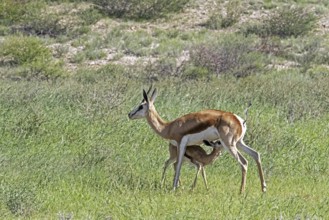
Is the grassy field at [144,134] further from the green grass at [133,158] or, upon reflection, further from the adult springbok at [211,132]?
the adult springbok at [211,132]

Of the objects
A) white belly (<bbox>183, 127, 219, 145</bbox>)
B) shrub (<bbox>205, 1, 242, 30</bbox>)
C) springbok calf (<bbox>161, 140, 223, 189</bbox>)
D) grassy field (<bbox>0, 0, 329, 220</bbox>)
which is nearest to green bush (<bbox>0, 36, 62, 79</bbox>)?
grassy field (<bbox>0, 0, 329, 220</bbox>)

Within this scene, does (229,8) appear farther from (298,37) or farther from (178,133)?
(178,133)

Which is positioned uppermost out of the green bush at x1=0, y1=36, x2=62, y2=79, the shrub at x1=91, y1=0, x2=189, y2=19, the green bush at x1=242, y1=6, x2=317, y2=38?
the green bush at x1=0, y1=36, x2=62, y2=79

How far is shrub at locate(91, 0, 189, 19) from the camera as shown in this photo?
3744cm

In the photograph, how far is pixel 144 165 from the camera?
1291 cm

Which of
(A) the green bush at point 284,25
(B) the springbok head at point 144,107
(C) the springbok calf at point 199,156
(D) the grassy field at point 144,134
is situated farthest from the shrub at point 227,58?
(C) the springbok calf at point 199,156

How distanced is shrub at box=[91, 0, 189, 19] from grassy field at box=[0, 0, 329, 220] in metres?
5.72

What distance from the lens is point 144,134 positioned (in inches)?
579

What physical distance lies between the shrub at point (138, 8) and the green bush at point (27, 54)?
6935 mm

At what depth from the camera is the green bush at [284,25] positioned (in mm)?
35094

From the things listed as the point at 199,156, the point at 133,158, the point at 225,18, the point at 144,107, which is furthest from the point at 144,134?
the point at 225,18

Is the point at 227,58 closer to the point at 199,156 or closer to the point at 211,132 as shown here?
the point at 199,156

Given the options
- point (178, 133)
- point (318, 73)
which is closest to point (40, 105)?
point (178, 133)

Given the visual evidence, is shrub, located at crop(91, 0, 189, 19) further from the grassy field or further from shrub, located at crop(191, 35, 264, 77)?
shrub, located at crop(191, 35, 264, 77)
